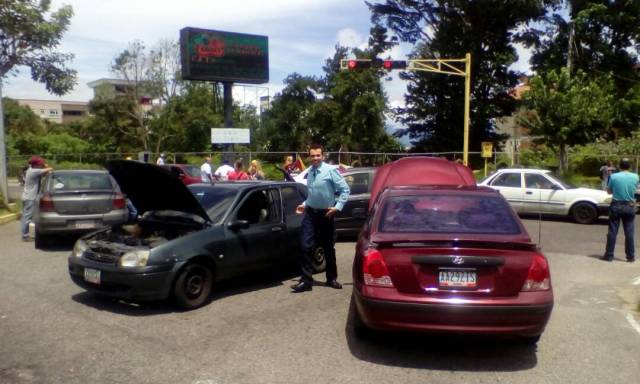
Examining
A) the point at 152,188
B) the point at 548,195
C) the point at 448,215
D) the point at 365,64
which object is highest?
the point at 365,64

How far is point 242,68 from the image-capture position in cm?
3347

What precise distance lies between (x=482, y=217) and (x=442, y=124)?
126 feet

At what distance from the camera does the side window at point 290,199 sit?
333 inches

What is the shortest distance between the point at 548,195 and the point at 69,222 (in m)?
12.5

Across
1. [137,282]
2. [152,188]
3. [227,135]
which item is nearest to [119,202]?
[152,188]

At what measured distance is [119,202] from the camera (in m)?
11.5

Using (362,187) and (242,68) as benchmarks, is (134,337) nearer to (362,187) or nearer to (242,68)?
(362,187)

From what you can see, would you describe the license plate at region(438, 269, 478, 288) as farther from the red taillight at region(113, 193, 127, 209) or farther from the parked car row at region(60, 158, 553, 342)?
the red taillight at region(113, 193, 127, 209)

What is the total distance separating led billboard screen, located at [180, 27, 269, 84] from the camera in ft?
104

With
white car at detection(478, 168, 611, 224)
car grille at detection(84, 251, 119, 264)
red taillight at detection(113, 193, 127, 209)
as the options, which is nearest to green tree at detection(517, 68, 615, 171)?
white car at detection(478, 168, 611, 224)

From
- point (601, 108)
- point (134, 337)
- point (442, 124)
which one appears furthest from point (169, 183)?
point (442, 124)

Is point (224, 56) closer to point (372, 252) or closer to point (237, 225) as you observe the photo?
point (237, 225)

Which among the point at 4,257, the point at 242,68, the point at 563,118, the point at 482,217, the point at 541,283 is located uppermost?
the point at 242,68

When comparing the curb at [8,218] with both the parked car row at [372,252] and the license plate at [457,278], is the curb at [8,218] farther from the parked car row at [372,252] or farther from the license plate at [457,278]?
the license plate at [457,278]
